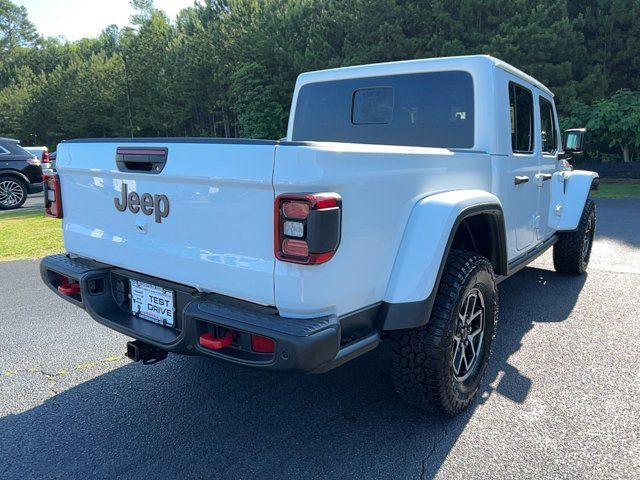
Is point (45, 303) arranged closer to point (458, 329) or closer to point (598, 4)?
point (458, 329)

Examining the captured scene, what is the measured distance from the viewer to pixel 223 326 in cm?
205

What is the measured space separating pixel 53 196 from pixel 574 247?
4.83 meters

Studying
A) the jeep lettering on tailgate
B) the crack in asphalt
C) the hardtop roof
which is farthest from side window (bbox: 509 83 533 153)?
the crack in asphalt

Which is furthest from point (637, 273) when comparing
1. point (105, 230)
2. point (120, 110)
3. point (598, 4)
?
point (120, 110)

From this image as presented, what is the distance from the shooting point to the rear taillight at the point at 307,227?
6.18ft

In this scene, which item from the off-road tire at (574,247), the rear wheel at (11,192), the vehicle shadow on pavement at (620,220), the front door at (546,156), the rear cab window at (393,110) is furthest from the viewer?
the rear wheel at (11,192)

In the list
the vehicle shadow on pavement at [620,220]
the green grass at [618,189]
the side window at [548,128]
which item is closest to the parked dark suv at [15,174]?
the side window at [548,128]

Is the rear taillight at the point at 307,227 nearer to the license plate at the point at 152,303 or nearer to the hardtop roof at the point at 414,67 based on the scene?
the license plate at the point at 152,303

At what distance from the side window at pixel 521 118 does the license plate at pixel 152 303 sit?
2567 millimetres

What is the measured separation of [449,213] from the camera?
2400 millimetres

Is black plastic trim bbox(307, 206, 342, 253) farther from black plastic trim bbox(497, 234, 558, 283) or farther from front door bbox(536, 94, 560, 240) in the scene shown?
front door bbox(536, 94, 560, 240)

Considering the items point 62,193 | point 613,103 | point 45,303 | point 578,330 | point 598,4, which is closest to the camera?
point 62,193

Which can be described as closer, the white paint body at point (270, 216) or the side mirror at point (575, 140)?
the white paint body at point (270, 216)

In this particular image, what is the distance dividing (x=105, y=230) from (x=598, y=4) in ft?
71.5
